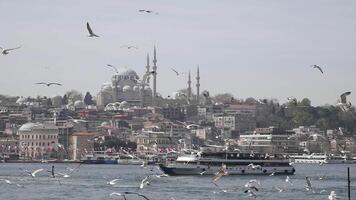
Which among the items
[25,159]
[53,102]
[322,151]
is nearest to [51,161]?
[25,159]

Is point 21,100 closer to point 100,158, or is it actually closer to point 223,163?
point 100,158

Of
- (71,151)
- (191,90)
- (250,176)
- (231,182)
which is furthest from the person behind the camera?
(191,90)

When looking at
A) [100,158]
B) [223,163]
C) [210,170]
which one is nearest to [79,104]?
[100,158]

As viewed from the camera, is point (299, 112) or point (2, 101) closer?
point (299, 112)

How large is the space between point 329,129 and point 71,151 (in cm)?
4303

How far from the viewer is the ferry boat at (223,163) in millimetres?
64375

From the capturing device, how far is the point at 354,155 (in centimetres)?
13338

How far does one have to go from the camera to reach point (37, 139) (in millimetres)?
126438

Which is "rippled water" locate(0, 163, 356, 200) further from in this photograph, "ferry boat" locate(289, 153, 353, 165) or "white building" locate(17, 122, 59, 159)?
"white building" locate(17, 122, 59, 159)

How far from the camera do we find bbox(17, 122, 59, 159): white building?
12388 centimetres

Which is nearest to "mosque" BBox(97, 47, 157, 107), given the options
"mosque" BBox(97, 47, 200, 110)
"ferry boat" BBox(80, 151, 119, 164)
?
"mosque" BBox(97, 47, 200, 110)

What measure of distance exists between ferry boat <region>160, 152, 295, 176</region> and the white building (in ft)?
187

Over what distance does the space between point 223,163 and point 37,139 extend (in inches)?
2496

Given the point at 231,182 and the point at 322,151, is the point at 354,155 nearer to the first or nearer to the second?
the point at 322,151
